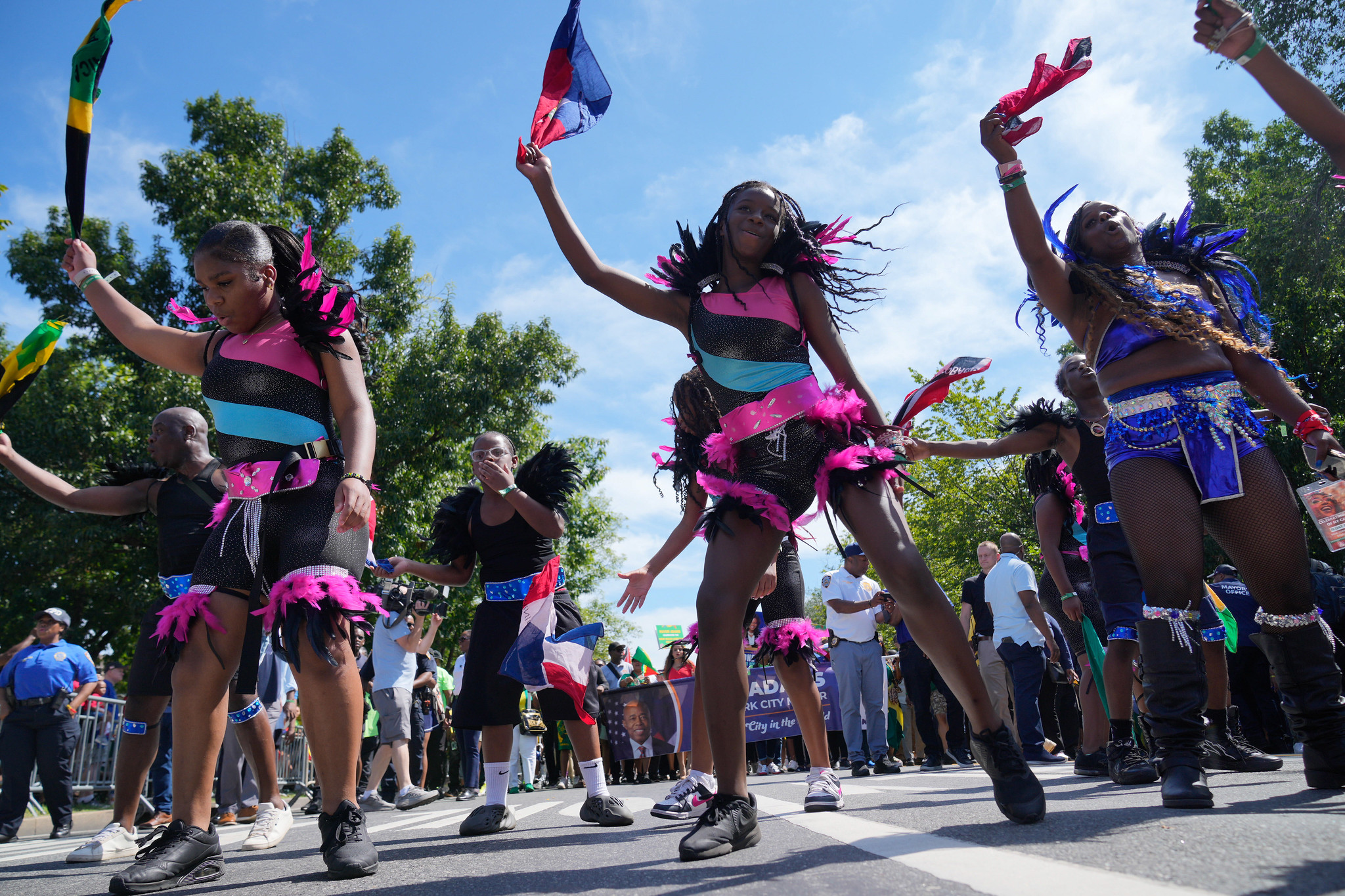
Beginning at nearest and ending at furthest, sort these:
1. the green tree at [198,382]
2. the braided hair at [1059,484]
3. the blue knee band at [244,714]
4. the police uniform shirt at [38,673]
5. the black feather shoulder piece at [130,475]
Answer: the blue knee band at [244,714]
the black feather shoulder piece at [130,475]
the braided hair at [1059,484]
the police uniform shirt at [38,673]
the green tree at [198,382]

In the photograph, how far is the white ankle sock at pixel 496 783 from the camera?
4418 mm

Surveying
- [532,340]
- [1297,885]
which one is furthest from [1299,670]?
[532,340]

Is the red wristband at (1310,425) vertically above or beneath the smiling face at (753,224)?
beneath

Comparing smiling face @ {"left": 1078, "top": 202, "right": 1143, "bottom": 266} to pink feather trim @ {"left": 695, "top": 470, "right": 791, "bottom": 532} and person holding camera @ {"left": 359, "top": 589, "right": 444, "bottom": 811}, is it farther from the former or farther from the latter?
person holding camera @ {"left": 359, "top": 589, "right": 444, "bottom": 811}

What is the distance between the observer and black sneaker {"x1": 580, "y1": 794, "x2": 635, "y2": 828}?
4.39 meters

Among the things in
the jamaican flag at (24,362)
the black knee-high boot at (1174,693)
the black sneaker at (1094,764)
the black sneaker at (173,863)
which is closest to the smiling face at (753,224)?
the black knee-high boot at (1174,693)

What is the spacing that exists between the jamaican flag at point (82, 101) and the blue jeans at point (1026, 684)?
760cm

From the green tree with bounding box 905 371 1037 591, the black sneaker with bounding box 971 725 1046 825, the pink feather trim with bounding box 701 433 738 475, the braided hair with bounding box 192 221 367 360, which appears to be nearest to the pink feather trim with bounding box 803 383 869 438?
the pink feather trim with bounding box 701 433 738 475

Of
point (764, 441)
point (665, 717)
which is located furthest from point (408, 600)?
point (764, 441)

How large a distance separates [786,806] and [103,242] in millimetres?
19477

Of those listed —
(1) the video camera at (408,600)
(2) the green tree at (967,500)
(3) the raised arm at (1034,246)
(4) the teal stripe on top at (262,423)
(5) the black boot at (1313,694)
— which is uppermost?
(2) the green tree at (967,500)

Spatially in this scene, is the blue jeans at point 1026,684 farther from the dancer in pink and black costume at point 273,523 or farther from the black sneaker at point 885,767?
the dancer in pink and black costume at point 273,523

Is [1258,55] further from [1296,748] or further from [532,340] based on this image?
[532,340]

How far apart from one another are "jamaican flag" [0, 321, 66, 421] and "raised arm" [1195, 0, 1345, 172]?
4.51 meters
